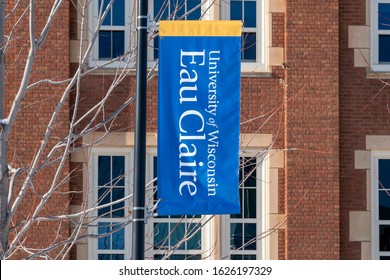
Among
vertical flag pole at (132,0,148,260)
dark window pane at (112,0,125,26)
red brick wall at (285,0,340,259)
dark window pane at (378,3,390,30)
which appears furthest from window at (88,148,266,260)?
vertical flag pole at (132,0,148,260)

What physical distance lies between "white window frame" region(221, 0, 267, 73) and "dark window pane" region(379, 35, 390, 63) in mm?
2101

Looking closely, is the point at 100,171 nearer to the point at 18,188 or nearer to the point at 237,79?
the point at 18,188

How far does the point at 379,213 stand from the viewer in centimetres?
2052

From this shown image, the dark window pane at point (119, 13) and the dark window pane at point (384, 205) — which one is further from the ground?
the dark window pane at point (119, 13)

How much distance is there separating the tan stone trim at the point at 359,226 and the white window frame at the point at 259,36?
3024mm

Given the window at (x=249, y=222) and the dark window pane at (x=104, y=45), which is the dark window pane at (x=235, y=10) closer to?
the dark window pane at (x=104, y=45)

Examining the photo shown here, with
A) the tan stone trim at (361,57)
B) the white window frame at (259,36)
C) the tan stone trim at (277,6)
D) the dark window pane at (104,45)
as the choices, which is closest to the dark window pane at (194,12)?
the white window frame at (259,36)

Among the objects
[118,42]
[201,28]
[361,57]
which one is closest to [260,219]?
[361,57]

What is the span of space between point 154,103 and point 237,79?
7.67 m

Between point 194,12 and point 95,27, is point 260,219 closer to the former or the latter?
point 194,12

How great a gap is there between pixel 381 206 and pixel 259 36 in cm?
369

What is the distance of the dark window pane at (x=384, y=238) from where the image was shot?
20500 mm
